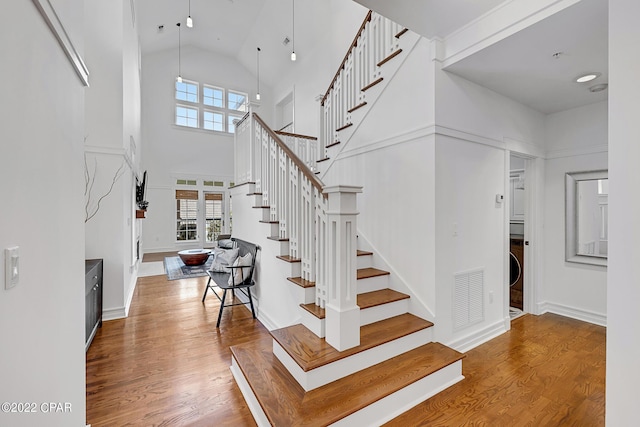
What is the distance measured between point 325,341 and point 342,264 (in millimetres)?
633

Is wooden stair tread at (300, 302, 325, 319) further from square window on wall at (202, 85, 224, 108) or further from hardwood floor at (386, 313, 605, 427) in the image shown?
square window on wall at (202, 85, 224, 108)

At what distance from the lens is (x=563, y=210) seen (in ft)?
11.7

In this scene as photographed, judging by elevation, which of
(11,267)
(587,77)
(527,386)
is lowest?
(527,386)

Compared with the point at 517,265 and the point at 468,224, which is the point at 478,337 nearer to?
the point at 468,224

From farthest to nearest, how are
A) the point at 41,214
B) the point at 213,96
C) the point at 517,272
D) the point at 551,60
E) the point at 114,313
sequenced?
1. the point at 213,96
2. the point at 517,272
3. the point at 114,313
4. the point at 551,60
5. the point at 41,214

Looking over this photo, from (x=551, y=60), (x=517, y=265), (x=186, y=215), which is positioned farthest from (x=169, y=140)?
(x=517, y=265)

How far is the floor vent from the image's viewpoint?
8.76 feet

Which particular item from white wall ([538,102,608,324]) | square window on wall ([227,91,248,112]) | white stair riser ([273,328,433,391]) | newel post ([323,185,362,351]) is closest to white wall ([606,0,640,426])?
white stair riser ([273,328,433,391])

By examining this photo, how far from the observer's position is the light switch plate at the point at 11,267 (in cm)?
81

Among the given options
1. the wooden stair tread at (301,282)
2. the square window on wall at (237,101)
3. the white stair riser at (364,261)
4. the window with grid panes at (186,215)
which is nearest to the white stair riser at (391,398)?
the wooden stair tread at (301,282)

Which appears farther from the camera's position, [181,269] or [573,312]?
[181,269]

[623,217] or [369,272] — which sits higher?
[623,217]

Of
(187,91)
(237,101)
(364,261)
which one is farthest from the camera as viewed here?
(237,101)

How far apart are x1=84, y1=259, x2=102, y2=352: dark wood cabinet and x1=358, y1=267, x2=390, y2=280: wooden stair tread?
248cm
